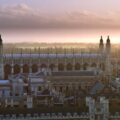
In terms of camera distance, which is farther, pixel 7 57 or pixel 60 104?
pixel 7 57

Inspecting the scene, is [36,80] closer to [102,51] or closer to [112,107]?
[112,107]

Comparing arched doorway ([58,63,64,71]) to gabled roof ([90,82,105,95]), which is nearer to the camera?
gabled roof ([90,82,105,95])

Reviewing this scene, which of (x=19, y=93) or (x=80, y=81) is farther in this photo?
(x=80, y=81)

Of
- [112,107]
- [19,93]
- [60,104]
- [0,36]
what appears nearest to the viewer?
[112,107]

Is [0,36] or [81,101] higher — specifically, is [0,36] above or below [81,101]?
above

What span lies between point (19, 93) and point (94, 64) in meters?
29.6

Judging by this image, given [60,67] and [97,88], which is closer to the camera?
[97,88]

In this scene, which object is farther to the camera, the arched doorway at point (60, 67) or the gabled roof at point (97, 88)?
the arched doorway at point (60, 67)

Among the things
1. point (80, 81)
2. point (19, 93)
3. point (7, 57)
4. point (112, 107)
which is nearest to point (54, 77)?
point (80, 81)

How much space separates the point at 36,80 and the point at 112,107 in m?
18.8

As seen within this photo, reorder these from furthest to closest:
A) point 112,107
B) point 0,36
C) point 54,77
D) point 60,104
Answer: point 0,36, point 54,77, point 60,104, point 112,107

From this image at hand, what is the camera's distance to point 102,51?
68438 mm

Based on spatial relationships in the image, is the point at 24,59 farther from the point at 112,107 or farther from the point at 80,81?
the point at 112,107

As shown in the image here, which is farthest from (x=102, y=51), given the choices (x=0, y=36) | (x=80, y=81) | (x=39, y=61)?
(x=80, y=81)
